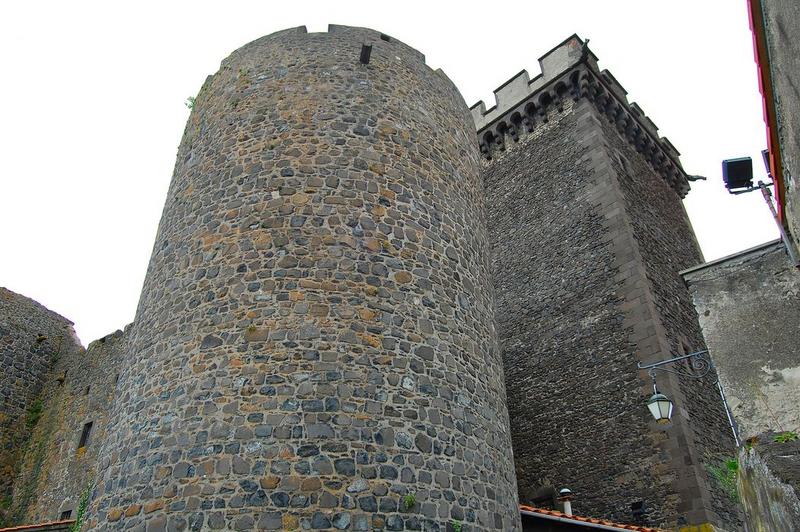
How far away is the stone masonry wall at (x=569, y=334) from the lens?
12.1 meters

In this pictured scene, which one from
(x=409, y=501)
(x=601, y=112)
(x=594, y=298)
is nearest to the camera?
(x=409, y=501)

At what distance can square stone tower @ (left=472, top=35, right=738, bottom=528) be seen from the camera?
1173cm

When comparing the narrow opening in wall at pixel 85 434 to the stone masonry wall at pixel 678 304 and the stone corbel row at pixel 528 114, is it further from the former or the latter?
the stone corbel row at pixel 528 114

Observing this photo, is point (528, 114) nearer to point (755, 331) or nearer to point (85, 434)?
point (755, 331)

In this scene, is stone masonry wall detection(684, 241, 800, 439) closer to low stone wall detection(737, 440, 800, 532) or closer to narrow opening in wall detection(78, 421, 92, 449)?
low stone wall detection(737, 440, 800, 532)

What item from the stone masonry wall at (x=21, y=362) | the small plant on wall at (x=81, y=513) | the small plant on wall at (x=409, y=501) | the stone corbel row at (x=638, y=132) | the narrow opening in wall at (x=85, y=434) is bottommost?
the small plant on wall at (x=409, y=501)

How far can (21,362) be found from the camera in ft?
55.0

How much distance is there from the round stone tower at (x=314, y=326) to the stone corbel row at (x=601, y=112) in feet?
34.3

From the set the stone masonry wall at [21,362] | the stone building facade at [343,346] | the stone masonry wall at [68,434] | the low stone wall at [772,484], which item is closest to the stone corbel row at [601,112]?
the stone building facade at [343,346]

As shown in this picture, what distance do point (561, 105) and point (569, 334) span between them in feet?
25.0

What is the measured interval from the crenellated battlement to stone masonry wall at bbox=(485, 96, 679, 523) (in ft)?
1.74

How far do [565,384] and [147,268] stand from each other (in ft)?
31.9

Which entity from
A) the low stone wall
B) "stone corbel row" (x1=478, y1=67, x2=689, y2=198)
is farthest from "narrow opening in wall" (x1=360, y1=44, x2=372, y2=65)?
"stone corbel row" (x1=478, y1=67, x2=689, y2=198)

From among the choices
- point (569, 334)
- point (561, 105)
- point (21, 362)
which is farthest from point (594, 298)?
point (21, 362)
